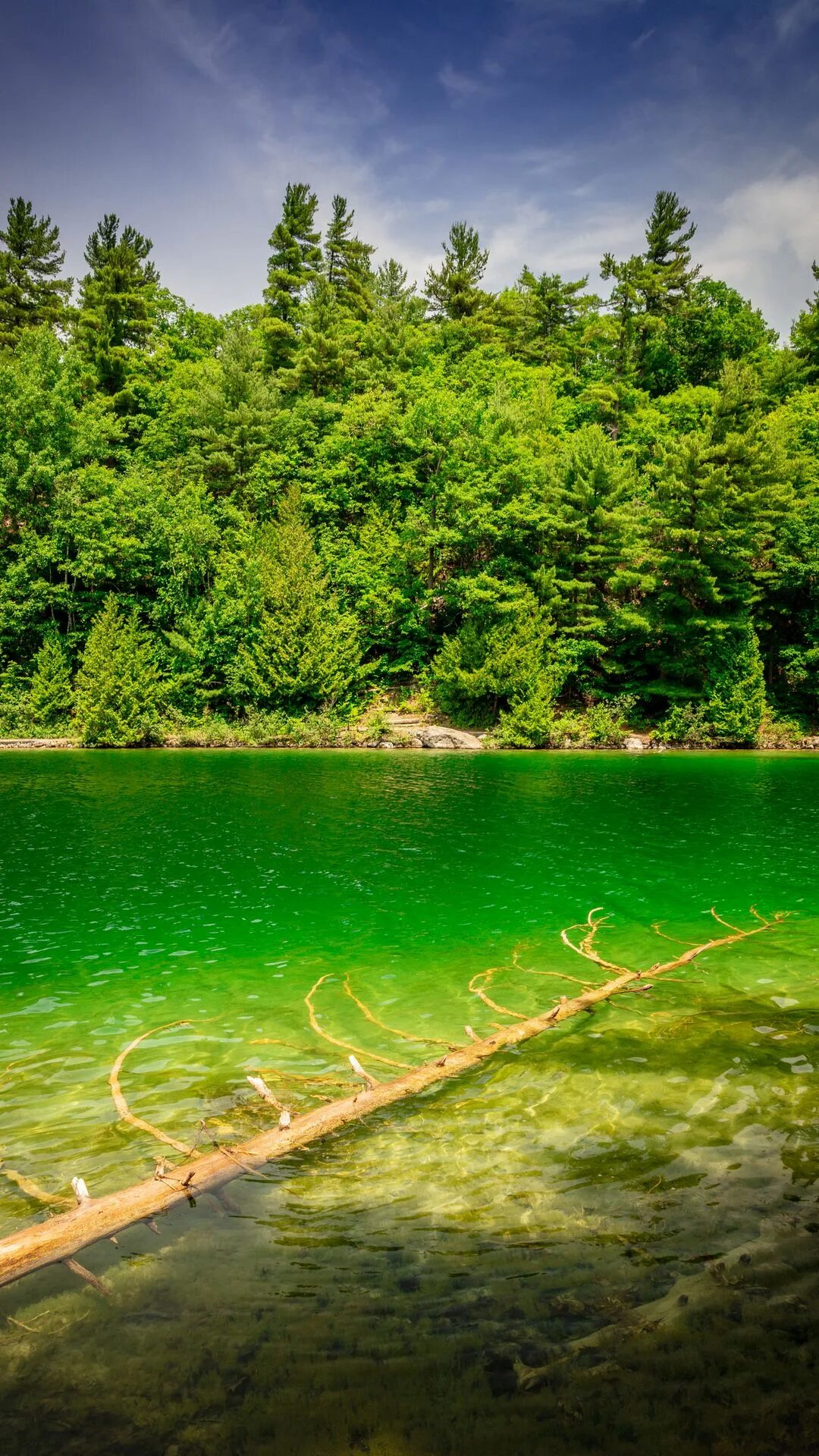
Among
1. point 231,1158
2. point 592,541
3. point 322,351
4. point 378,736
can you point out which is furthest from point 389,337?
point 231,1158

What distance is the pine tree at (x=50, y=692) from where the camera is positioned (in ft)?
131

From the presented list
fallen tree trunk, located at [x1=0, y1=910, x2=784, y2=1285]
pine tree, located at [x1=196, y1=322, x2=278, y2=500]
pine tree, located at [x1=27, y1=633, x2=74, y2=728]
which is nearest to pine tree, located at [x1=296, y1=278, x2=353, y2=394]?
pine tree, located at [x1=196, y1=322, x2=278, y2=500]

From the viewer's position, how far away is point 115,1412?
2.74 m

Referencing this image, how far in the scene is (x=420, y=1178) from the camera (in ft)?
14.3

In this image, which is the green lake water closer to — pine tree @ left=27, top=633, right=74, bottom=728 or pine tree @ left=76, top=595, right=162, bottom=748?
pine tree @ left=76, top=595, right=162, bottom=748

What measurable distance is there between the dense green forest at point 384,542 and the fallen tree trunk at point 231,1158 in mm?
31820

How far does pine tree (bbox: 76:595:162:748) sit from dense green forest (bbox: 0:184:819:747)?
0.46 feet

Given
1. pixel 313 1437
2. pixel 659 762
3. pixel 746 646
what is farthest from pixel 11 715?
pixel 313 1437

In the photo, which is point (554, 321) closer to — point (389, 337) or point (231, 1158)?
point (389, 337)

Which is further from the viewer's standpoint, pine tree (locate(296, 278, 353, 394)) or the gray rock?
pine tree (locate(296, 278, 353, 394))

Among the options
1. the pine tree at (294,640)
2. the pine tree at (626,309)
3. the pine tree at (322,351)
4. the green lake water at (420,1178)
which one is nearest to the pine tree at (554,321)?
the pine tree at (626,309)

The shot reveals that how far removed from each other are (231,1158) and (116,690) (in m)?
36.1

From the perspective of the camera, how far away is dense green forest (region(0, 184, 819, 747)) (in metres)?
38.5

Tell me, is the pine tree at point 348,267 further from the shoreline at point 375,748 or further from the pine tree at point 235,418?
the shoreline at point 375,748
